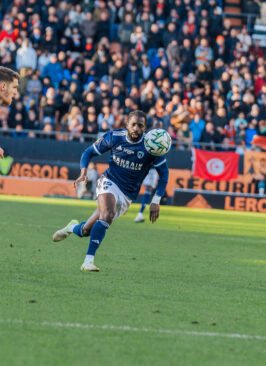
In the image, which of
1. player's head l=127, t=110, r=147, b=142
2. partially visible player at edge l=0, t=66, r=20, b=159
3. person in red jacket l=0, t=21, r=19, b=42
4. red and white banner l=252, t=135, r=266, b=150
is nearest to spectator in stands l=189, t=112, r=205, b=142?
red and white banner l=252, t=135, r=266, b=150

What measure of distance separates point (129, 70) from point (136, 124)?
1581cm

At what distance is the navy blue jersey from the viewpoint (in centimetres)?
981

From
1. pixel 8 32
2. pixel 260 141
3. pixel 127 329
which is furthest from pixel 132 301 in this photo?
pixel 8 32

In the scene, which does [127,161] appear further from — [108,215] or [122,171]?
[108,215]

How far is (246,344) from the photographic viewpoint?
5902 mm

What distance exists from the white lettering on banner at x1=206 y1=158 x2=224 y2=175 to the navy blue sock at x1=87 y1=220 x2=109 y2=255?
14.9 m

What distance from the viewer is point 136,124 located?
31.2ft

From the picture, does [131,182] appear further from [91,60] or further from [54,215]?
[91,60]

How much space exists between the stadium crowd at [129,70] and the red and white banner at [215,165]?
56cm

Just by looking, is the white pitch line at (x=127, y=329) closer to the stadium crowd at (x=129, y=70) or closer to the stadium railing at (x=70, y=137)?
the stadium crowd at (x=129, y=70)

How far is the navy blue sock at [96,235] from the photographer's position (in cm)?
930

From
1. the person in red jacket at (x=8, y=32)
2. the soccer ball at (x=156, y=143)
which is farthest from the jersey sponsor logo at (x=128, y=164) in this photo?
the person in red jacket at (x=8, y=32)

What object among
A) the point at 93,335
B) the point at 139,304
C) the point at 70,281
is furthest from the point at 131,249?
the point at 93,335

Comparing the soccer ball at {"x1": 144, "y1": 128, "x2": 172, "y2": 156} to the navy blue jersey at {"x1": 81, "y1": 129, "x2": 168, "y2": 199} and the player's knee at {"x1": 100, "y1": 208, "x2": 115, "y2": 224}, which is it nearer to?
the navy blue jersey at {"x1": 81, "y1": 129, "x2": 168, "y2": 199}
